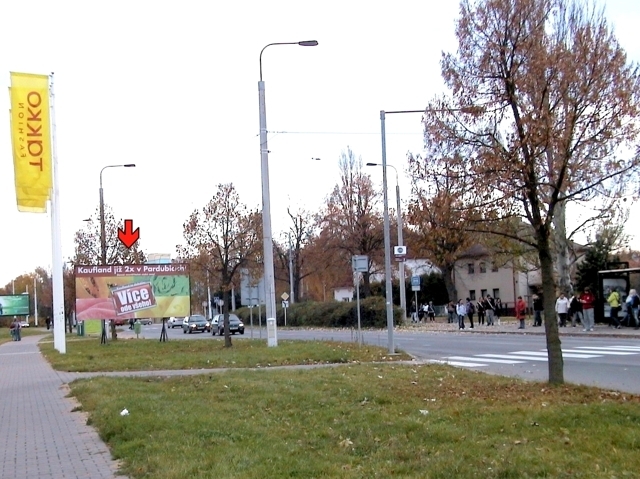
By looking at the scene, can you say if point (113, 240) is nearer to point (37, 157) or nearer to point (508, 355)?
point (37, 157)

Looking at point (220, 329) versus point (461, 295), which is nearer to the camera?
point (220, 329)

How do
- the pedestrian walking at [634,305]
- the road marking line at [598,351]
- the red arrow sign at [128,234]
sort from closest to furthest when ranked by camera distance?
the road marking line at [598,351]
the pedestrian walking at [634,305]
the red arrow sign at [128,234]

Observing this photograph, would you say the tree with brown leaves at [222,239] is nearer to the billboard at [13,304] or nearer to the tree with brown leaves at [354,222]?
the tree with brown leaves at [354,222]

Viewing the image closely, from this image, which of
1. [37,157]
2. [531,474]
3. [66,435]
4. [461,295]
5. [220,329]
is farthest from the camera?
[461,295]

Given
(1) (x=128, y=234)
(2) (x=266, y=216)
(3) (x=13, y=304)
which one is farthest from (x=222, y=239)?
(3) (x=13, y=304)

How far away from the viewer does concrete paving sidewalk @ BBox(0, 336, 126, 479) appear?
8.77 meters

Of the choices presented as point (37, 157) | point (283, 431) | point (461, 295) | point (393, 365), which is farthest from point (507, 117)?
point (461, 295)

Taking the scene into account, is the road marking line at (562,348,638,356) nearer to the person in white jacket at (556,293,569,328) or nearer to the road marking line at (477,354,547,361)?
the road marking line at (477,354,547,361)

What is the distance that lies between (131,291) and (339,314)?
869 inches

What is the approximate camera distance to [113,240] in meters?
45.1

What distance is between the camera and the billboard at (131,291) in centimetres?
3606

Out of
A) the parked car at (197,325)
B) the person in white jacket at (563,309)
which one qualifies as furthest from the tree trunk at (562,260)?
the parked car at (197,325)

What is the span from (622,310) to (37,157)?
Result: 24.4m

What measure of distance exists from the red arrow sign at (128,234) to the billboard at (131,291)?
6.65 meters
